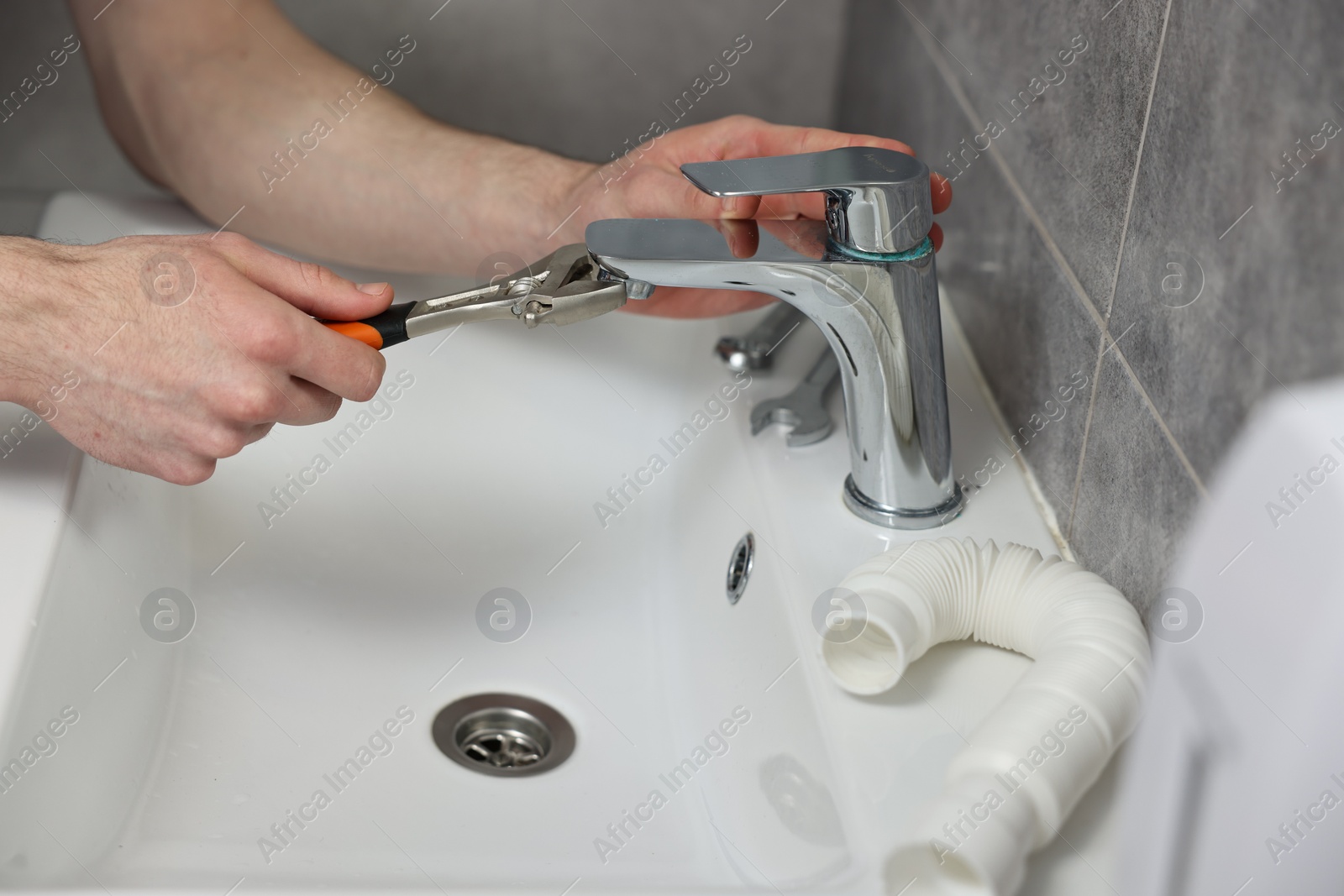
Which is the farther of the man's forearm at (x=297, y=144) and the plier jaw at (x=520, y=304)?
the man's forearm at (x=297, y=144)

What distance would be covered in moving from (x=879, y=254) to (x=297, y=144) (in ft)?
1.37

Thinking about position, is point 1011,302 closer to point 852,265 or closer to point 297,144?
point 852,265

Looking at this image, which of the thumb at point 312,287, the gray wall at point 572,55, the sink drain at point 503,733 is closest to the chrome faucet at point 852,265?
the thumb at point 312,287

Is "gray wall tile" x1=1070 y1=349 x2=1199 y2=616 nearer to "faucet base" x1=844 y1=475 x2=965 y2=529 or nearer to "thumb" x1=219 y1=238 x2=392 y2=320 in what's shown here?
"faucet base" x1=844 y1=475 x2=965 y2=529

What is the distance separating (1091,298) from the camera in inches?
19.0

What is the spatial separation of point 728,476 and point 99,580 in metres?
0.30

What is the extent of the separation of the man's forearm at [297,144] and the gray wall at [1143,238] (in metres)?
0.25

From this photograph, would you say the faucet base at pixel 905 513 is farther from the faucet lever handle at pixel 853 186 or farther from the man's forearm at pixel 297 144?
the man's forearm at pixel 297 144

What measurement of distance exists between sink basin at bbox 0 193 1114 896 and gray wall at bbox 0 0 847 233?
42 cm

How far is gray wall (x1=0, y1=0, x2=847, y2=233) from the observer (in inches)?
41.6

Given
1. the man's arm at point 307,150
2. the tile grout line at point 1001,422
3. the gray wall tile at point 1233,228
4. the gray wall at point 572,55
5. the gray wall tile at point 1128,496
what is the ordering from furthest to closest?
the gray wall at point 572,55, the man's arm at point 307,150, the tile grout line at point 1001,422, the gray wall tile at point 1128,496, the gray wall tile at point 1233,228

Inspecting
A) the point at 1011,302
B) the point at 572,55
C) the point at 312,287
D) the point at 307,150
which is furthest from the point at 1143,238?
the point at 572,55

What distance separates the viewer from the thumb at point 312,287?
0.47 metres

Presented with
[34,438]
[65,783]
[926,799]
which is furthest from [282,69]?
[926,799]
